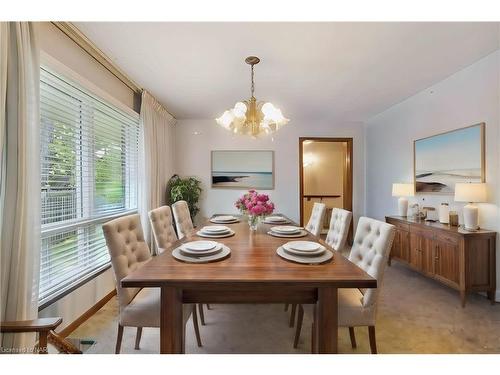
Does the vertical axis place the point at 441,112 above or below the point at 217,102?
below

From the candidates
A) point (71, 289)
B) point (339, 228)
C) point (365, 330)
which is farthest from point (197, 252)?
point (365, 330)

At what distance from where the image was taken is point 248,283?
1108mm

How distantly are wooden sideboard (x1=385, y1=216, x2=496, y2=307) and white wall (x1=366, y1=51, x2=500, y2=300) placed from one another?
4.4 inches

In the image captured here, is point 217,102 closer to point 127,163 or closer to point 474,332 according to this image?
point 127,163

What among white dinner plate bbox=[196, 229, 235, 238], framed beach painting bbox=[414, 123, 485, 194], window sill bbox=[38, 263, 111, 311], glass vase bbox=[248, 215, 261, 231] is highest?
framed beach painting bbox=[414, 123, 485, 194]

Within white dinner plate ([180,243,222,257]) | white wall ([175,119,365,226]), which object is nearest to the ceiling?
white wall ([175,119,365,226])

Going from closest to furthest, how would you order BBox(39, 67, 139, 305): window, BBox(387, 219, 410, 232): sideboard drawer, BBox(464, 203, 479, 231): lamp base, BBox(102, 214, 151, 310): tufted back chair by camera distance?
1. BBox(102, 214, 151, 310): tufted back chair
2. BBox(39, 67, 139, 305): window
3. BBox(464, 203, 479, 231): lamp base
4. BBox(387, 219, 410, 232): sideboard drawer

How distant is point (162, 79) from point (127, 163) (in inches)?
45.1

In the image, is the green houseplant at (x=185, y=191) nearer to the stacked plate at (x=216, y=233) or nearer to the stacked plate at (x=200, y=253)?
the stacked plate at (x=216, y=233)

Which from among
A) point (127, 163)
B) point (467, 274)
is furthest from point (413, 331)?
point (127, 163)

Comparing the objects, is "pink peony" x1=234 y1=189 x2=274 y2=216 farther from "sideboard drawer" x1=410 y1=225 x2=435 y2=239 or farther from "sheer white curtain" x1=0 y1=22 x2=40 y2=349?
"sideboard drawer" x1=410 y1=225 x2=435 y2=239

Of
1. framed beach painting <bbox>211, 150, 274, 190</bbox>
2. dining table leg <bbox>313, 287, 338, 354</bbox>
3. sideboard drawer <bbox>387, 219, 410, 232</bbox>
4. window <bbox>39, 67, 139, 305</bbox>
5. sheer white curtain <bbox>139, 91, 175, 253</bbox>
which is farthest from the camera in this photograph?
framed beach painting <bbox>211, 150, 274, 190</bbox>

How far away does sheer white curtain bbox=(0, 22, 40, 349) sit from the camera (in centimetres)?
134

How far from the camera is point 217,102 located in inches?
147
